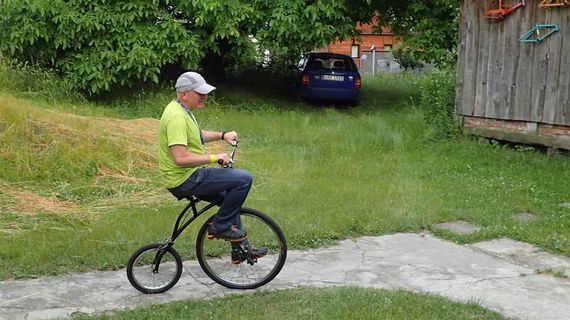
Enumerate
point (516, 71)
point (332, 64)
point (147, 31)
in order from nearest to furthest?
→ 1. point (516, 71)
2. point (147, 31)
3. point (332, 64)

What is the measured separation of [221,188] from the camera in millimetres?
5180

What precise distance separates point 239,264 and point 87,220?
2.32m

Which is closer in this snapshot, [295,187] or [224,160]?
[224,160]

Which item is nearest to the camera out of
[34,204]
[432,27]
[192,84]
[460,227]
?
[192,84]

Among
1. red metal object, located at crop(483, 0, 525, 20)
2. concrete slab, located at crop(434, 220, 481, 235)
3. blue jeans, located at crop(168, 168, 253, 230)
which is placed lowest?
concrete slab, located at crop(434, 220, 481, 235)

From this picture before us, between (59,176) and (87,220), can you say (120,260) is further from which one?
(59,176)

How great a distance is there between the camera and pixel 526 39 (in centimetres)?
1120

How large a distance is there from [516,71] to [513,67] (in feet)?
0.32

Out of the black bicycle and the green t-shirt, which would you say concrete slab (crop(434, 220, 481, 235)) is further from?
the green t-shirt

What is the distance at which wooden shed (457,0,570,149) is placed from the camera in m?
10.7

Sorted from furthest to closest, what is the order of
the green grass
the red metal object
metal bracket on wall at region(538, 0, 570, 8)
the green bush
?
the green bush < the red metal object < metal bracket on wall at region(538, 0, 570, 8) < the green grass

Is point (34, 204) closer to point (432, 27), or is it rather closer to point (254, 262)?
point (254, 262)

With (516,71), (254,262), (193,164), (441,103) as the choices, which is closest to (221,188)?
(193,164)

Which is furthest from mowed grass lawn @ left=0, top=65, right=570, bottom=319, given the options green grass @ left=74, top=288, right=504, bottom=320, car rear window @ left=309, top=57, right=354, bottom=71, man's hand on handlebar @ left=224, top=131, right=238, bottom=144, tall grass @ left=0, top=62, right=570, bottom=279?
car rear window @ left=309, top=57, right=354, bottom=71
